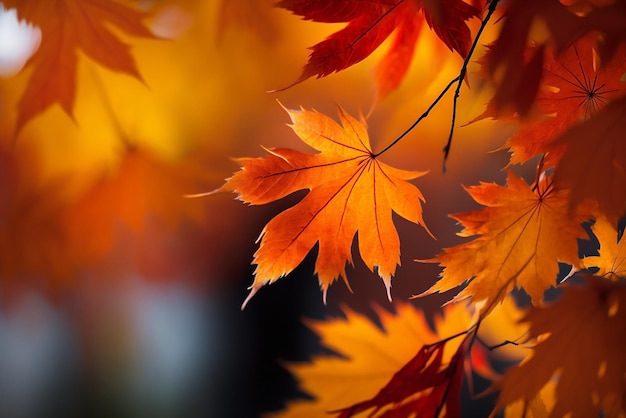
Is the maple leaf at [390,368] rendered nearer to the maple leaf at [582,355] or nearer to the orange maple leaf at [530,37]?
the maple leaf at [582,355]

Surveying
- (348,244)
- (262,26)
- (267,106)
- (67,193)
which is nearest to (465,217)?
(348,244)

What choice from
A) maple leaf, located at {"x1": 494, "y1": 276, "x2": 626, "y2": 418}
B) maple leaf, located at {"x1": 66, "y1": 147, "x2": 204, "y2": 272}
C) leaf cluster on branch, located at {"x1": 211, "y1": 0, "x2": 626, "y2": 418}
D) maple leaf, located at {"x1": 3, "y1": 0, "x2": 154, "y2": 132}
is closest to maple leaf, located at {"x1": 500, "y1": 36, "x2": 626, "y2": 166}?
leaf cluster on branch, located at {"x1": 211, "y1": 0, "x2": 626, "y2": 418}

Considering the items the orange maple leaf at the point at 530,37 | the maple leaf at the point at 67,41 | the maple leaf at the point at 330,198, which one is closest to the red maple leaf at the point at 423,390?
the maple leaf at the point at 330,198

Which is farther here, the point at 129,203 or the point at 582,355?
the point at 129,203

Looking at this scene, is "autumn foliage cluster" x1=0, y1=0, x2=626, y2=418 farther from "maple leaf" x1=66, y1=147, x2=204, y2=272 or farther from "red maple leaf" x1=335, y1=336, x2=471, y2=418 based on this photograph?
"maple leaf" x1=66, y1=147, x2=204, y2=272

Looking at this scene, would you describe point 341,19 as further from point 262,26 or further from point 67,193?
point 67,193

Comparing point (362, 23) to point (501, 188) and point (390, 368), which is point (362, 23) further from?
point (390, 368)

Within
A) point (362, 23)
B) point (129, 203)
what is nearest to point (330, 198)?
point (362, 23)
